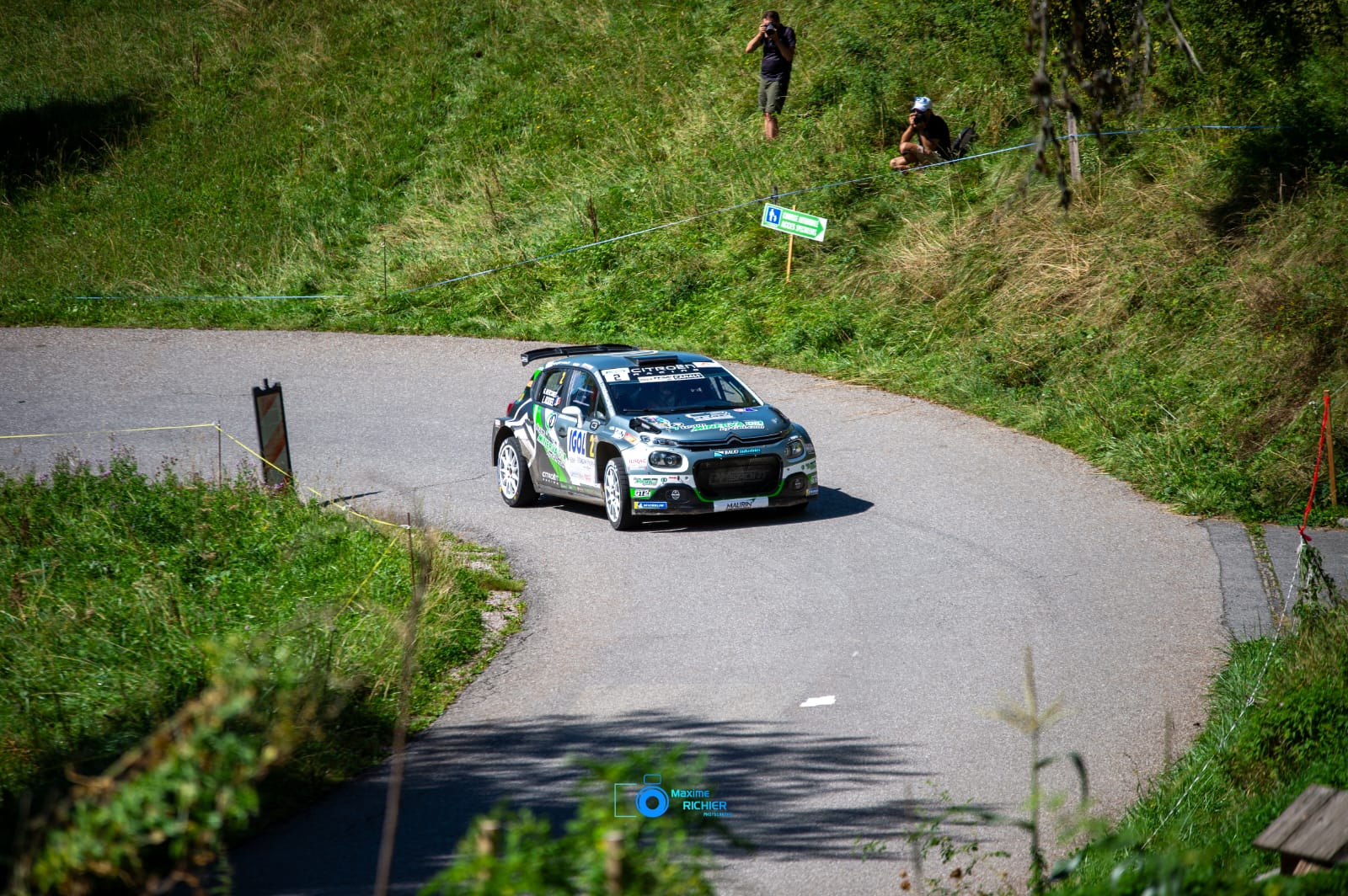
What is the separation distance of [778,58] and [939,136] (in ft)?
14.8

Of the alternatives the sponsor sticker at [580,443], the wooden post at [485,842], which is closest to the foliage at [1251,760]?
the wooden post at [485,842]

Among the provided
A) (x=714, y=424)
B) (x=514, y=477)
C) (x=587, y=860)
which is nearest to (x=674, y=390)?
(x=714, y=424)

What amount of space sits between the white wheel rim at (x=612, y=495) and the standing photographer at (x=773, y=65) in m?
14.6

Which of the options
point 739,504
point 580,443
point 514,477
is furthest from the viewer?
point 514,477

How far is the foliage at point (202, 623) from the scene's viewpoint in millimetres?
7598

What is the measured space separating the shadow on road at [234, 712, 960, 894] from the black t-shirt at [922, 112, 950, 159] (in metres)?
→ 17.6

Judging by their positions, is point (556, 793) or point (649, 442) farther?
point (649, 442)

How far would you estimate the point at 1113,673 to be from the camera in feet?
29.3

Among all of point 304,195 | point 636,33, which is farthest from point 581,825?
point 636,33

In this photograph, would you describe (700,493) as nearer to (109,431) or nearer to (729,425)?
(729,425)

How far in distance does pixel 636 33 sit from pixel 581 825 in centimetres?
3332

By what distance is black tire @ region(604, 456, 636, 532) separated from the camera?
44.0 feet

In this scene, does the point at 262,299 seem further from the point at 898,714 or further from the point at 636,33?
the point at 898,714

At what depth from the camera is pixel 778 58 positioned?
87.4ft
